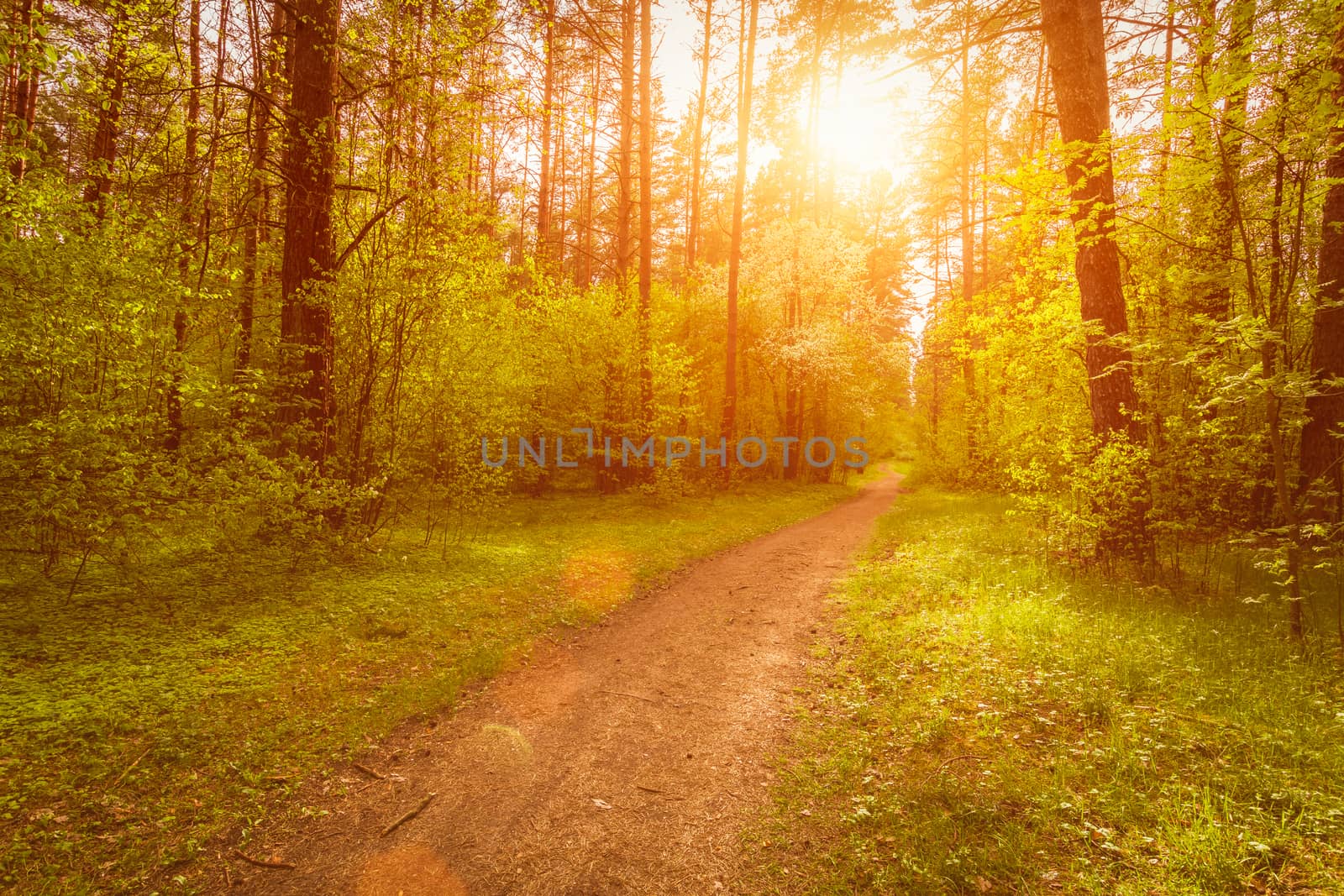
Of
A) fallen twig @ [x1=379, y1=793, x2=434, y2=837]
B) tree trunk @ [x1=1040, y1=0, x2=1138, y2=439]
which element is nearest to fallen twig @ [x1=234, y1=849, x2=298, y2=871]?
fallen twig @ [x1=379, y1=793, x2=434, y2=837]

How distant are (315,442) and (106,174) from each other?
151 inches

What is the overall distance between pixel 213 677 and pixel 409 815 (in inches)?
103

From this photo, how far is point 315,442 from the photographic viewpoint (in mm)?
8141

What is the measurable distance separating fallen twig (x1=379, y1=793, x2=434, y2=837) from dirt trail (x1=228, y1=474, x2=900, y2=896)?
0.05 meters

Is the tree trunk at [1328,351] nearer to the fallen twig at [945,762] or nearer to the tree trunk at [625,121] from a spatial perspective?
the fallen twig at [945,762]

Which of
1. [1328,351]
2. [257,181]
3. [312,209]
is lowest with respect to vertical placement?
[1328,351]

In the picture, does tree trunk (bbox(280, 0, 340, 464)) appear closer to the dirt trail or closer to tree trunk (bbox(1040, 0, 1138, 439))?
the dirt trail

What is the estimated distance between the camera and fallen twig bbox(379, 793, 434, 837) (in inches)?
139

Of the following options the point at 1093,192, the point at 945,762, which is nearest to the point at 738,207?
the point at 1093,192

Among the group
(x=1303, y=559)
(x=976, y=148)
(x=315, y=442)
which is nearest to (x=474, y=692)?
(x=315, y=442)

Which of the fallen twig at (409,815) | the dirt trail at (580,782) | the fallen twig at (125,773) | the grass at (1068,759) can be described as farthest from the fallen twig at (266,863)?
the grass at (1068,759)

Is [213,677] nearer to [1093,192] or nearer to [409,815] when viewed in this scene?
[409,815]

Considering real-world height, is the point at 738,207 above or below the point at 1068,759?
above

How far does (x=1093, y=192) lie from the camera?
26.8 feet
